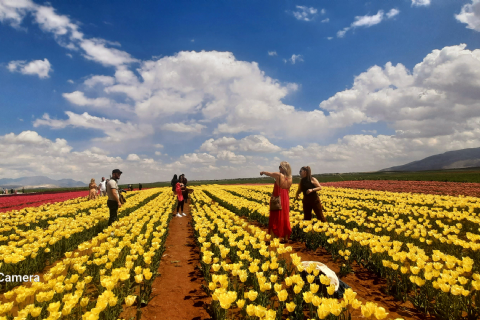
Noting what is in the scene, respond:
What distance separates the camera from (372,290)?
4.34 meters

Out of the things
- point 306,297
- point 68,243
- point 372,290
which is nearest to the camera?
point 306,297

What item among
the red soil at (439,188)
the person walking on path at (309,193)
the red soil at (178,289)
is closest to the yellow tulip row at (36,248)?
the red soil at (178,289)

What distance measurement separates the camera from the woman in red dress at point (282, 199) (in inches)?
262

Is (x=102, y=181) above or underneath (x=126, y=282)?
above

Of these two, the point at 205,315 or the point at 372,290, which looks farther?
the point at 372,290

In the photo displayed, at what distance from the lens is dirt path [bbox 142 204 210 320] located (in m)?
3.78

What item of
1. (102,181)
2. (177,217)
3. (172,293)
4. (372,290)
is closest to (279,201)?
(372,290)

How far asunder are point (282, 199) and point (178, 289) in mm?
3669

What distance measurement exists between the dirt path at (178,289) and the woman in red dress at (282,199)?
8.16 feet

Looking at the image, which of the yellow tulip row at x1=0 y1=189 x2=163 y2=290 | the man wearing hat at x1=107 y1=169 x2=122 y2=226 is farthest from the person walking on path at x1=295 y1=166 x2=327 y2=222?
the yellow tulip row at x1=0 y1=189 x2=163 y2=290

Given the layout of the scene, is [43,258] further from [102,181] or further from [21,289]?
[102,181]

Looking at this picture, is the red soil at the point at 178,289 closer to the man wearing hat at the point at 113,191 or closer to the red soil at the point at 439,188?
the man wearing hat at the point at 113,191

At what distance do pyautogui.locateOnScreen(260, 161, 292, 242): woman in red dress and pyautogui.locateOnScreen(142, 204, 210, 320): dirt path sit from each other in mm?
2486

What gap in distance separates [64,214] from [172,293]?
34.9 feet
